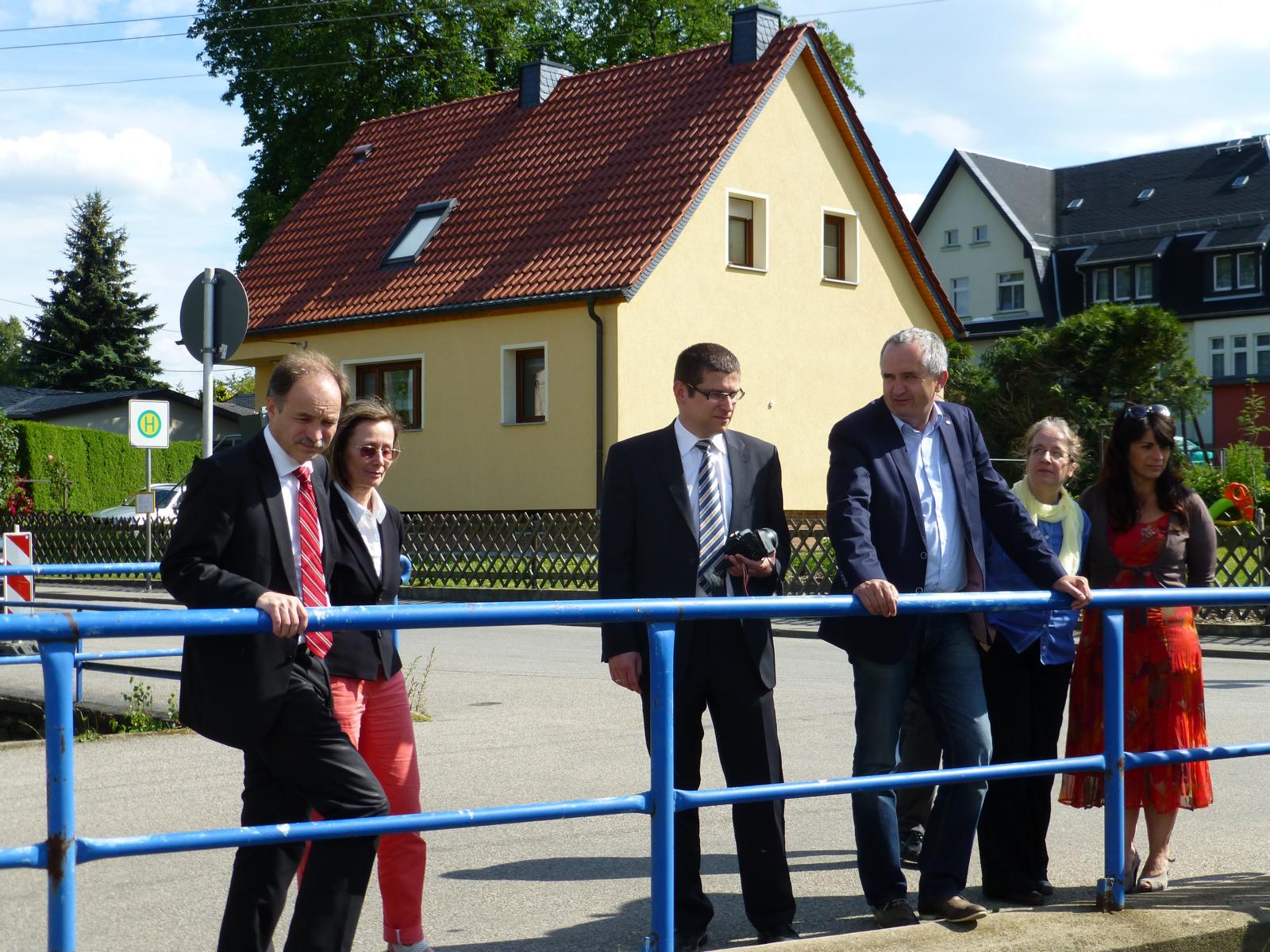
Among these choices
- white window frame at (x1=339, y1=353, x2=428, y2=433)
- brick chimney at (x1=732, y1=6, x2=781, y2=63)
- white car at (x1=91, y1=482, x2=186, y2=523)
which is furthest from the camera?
white car at (x1=91, y1=482, x2=186, y2=523)

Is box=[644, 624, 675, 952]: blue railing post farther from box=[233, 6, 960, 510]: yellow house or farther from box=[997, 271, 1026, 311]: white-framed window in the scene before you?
box=[997, 271, 1026, 311]: white-framed window

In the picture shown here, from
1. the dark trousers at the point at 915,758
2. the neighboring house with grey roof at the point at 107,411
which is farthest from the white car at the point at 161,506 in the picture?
the dark trousers at the point at 915,758

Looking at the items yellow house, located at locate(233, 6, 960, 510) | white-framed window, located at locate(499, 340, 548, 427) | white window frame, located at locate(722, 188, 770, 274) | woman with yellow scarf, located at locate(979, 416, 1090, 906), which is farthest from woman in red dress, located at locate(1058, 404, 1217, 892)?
white window frame, located at locate(722, 188, 770, 274)

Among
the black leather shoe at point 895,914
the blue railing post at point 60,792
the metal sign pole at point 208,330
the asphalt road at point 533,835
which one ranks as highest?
the metal sign pole at point 208,330

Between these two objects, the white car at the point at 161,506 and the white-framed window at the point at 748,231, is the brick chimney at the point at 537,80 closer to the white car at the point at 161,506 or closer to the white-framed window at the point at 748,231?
the white-framed window at the point at 748,231

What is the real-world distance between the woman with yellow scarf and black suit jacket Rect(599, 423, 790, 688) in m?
0.92

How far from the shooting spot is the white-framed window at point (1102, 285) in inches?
2362

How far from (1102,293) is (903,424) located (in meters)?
57.6

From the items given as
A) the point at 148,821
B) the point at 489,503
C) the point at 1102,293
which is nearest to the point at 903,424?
the point at 148,821

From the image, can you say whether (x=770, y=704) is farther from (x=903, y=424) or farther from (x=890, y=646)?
(x=903, y=424)

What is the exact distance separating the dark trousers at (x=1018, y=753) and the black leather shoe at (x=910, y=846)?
0.54 meters

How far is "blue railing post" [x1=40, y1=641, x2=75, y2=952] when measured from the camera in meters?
3.30

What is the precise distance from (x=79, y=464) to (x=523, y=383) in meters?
19.5

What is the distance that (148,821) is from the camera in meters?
7.01
